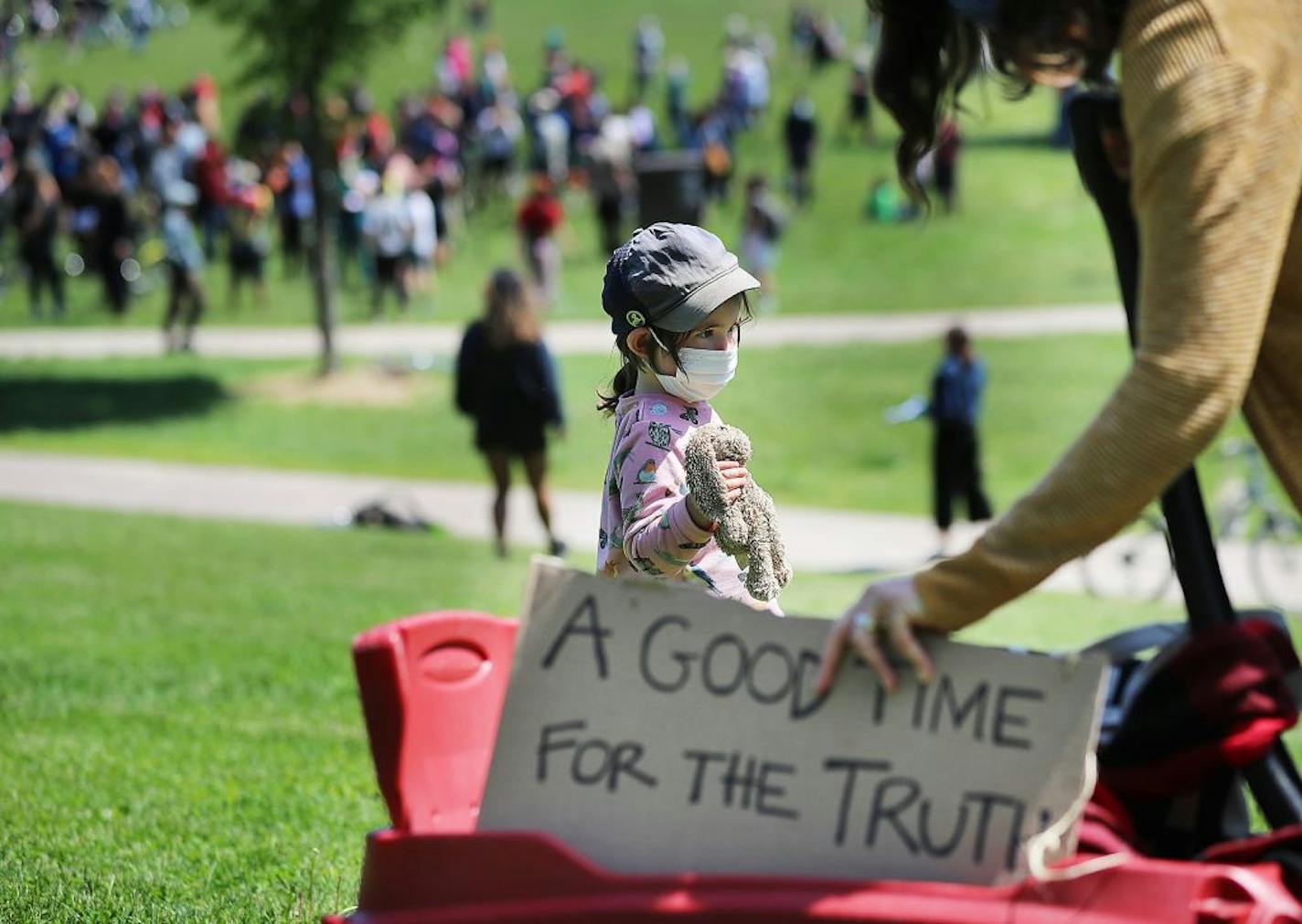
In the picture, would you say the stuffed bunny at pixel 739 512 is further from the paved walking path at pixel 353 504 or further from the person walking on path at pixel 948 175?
the person walking on path at pixel 948 175

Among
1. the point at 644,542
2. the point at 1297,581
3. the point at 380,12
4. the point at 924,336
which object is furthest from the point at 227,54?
the point at 644,542

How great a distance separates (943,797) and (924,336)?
79.6 ft

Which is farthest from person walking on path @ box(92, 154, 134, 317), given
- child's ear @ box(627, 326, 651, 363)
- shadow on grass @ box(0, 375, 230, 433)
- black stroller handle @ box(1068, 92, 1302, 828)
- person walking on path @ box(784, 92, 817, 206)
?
black stroller handle @ box(1068, 92, 1302, 828)

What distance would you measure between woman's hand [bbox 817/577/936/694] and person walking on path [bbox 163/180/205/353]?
2346cm

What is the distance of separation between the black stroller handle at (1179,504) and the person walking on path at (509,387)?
11.0m

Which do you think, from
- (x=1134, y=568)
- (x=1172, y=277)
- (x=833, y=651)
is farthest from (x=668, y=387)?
(x=1134, y=568)

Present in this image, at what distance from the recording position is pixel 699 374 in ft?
13.3

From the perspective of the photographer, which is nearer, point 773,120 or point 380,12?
point 380,12

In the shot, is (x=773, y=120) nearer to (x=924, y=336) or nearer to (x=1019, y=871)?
(x=924, y=336)

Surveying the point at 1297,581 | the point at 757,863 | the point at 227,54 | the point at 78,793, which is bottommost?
the point at 1297,581

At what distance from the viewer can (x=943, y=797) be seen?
2.56 meters

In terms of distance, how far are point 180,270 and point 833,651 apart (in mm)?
23546

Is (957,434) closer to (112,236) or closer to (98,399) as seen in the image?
(98,399)

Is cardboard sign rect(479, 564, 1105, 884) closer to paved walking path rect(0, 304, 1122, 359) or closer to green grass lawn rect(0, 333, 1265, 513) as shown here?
green grass lawn rect(0, 333, 1265, 513)
